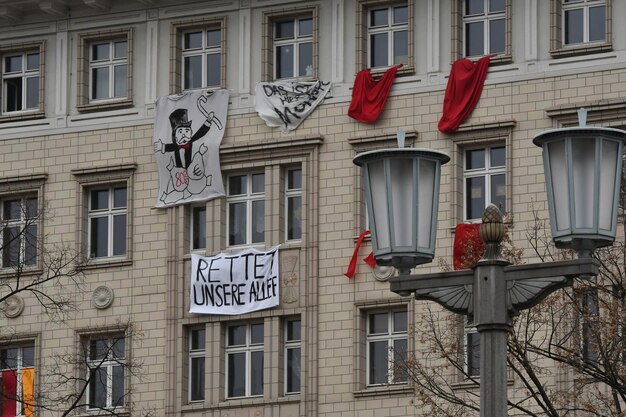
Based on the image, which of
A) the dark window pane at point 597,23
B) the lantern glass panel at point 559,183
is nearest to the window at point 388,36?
the dark window pane at point 597,23

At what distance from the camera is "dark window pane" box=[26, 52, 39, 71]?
5997cm

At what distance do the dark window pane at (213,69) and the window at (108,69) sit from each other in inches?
79.7

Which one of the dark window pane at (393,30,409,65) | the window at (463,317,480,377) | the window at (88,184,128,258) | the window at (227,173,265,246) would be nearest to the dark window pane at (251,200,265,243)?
the window at (227,173,265,246)

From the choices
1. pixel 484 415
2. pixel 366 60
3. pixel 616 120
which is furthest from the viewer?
pixel 366 60

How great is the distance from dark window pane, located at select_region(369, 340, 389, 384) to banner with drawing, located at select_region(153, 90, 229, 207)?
16.7ft

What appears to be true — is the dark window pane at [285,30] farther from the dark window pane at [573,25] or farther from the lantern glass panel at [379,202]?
the lantern glass panel at [379,202]

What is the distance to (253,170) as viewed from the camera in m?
56.7

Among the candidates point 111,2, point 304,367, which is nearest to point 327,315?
point 304,367

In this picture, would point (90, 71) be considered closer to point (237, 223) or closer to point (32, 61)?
point (32, 61)

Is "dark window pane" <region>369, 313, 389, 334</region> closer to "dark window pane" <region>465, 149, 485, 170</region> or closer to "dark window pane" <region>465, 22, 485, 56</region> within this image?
A: "dark window pane" <region>465, 149, 485, 170</region>

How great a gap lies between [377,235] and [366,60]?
32.3 metres

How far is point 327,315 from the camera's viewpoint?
180 feet

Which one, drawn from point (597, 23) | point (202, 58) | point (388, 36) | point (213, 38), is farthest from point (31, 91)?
point (597, 23)

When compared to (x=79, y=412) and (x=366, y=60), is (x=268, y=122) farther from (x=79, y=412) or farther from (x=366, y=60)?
(x=79, y=412)
